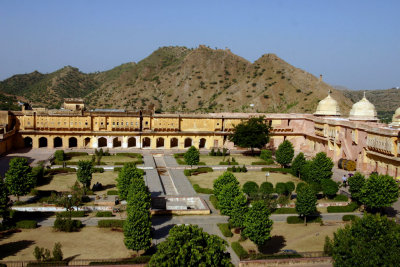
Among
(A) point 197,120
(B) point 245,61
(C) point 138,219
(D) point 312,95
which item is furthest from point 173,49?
(C) point 138,219

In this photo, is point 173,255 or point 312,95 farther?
point 312,95

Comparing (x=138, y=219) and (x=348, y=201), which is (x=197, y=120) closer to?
(x=348, y=201)

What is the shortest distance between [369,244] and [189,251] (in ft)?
26.2

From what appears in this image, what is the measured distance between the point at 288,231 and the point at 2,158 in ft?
105

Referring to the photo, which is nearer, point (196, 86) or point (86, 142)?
point (86, 142)

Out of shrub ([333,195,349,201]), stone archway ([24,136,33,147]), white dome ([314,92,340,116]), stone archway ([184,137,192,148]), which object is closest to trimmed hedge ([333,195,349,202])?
shrub ([333,195,349,201])

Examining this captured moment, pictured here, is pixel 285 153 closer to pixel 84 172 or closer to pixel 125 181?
pixel 125 181

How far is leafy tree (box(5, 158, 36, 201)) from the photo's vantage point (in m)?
28.5

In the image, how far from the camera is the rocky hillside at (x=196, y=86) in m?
85.9

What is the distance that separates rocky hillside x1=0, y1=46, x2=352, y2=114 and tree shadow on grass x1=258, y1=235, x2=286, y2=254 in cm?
5660

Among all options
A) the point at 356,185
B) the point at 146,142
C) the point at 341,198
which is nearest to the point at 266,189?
the point at 341,198

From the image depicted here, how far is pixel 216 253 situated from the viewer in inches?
604

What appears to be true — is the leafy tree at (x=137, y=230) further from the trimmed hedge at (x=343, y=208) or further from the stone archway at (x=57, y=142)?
the stone archway at (x=57, y=142)

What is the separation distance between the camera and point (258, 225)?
2128 centimetres
